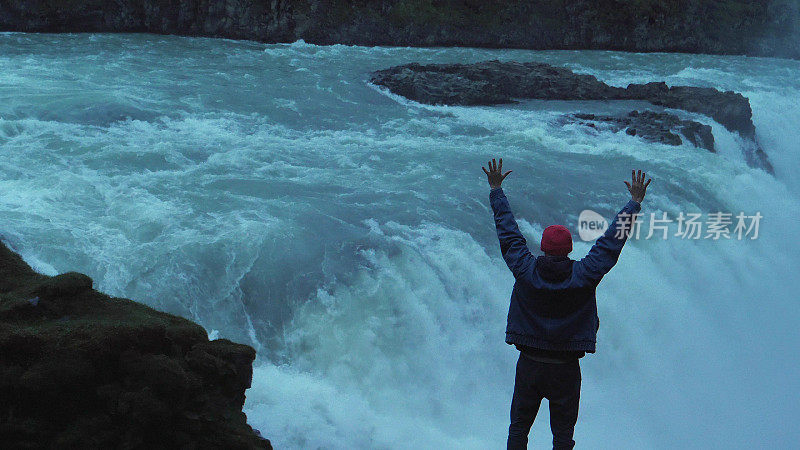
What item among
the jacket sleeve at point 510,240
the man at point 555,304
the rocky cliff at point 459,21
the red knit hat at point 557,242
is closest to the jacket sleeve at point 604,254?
the man at point 555,304

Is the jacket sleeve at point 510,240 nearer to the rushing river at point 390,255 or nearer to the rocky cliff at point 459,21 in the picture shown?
the rushing river at point 390,255

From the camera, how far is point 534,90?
2294 centimetres

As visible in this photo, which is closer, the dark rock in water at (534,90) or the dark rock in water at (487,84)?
the dark rock in water at (534,90)

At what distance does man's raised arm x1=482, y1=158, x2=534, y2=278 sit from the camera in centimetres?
450

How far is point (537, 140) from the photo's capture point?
17609mm

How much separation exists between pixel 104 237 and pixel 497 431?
16.9ft

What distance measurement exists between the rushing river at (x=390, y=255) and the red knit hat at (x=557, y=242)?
332cm

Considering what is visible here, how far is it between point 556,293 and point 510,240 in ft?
1.32

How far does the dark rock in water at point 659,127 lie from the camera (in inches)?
725

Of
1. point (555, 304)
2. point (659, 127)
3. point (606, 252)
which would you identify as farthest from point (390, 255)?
point (659, 127)

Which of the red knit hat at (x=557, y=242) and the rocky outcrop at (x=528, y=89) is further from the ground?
the red knit hat at (x=557, y=242)

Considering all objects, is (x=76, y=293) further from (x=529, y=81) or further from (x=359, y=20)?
(x=359, y=20)

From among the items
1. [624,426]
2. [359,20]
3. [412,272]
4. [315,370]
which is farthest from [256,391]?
[359,20]

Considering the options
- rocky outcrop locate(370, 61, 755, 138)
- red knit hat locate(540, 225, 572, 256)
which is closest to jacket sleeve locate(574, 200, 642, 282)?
red knit hat locate(540, 225, 572, 256)
